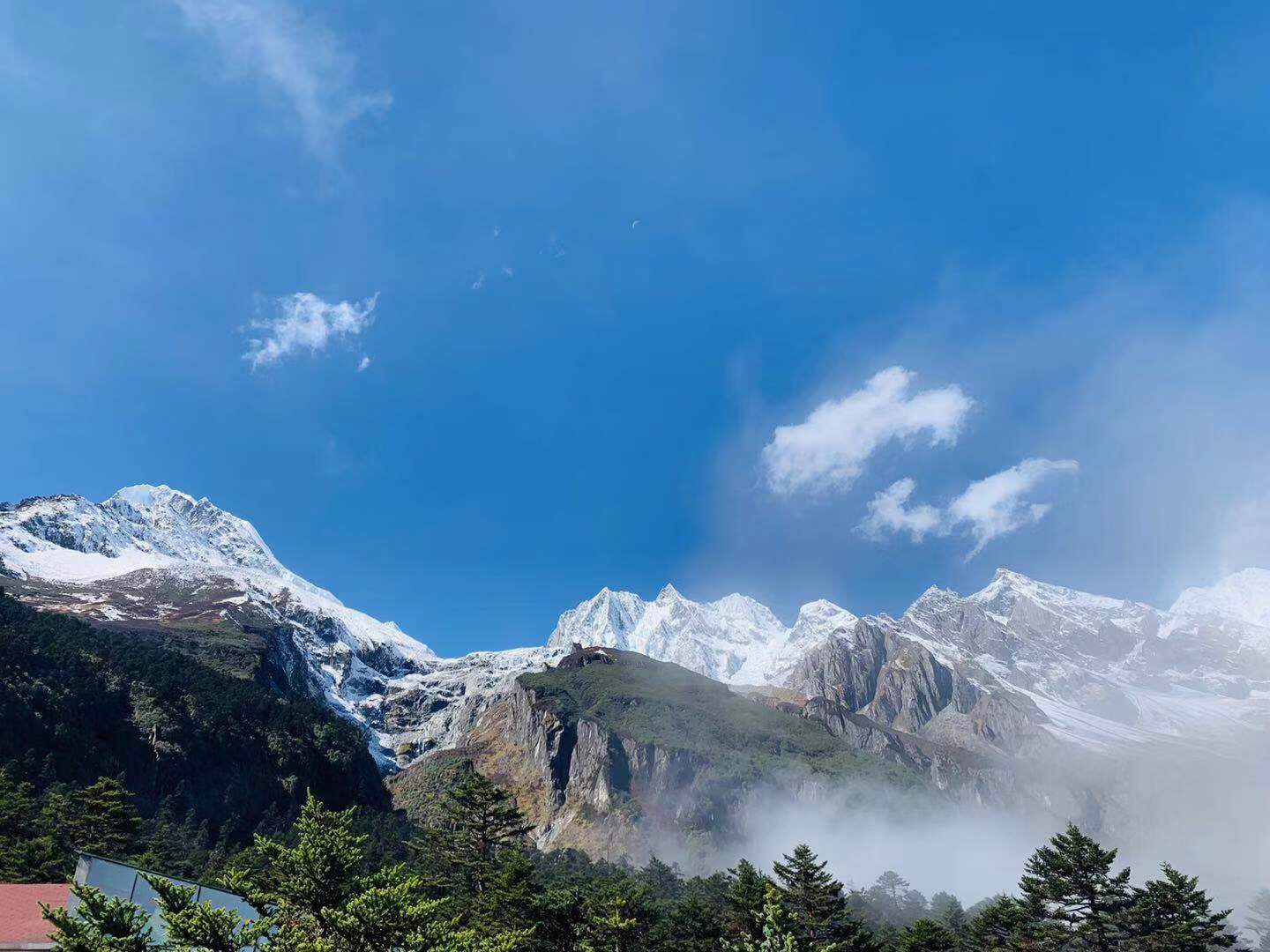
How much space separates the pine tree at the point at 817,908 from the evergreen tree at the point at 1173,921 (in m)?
21.8

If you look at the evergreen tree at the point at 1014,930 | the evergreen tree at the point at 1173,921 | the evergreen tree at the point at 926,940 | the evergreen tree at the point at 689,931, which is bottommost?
the evergreen tree at the point at 689,931

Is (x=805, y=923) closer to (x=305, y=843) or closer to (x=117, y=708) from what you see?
(x=305, y=843)

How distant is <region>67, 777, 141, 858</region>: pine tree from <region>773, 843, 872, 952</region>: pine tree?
197 feet

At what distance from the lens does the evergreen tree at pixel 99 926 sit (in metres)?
18.4

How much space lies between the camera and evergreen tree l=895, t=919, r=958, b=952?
6366 centimetres

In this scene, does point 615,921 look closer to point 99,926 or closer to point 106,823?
point 99,926

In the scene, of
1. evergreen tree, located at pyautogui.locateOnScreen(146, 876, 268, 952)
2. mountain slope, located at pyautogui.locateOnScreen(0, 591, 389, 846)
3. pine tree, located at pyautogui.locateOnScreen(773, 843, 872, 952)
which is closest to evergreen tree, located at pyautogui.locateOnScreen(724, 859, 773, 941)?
pine tree, located at pyautogui.locateOnScreen(773, 843, 872, 952)

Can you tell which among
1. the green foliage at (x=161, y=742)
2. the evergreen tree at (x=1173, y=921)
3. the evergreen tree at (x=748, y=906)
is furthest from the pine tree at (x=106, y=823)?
the evergreen tree at (x=1173, y=921)

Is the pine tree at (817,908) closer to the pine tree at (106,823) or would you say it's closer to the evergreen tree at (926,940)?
the evergreen tree at (926,940)

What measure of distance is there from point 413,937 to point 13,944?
16888 mm

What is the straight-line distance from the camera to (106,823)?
6650 centimetres

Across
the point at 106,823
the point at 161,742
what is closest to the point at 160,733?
the point at 161,742

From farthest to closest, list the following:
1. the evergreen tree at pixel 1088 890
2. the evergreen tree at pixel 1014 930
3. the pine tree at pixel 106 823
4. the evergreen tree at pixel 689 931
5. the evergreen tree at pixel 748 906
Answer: the pine tree at pixel 106 823 < the evergreen tree at pixel 1014 930 < the evergreen tree at pixel 689 931 < the evergreen tree at pixel 748 906 < the evergreen tree at pixel 1088 890

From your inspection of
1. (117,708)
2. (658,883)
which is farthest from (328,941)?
(117,708)
